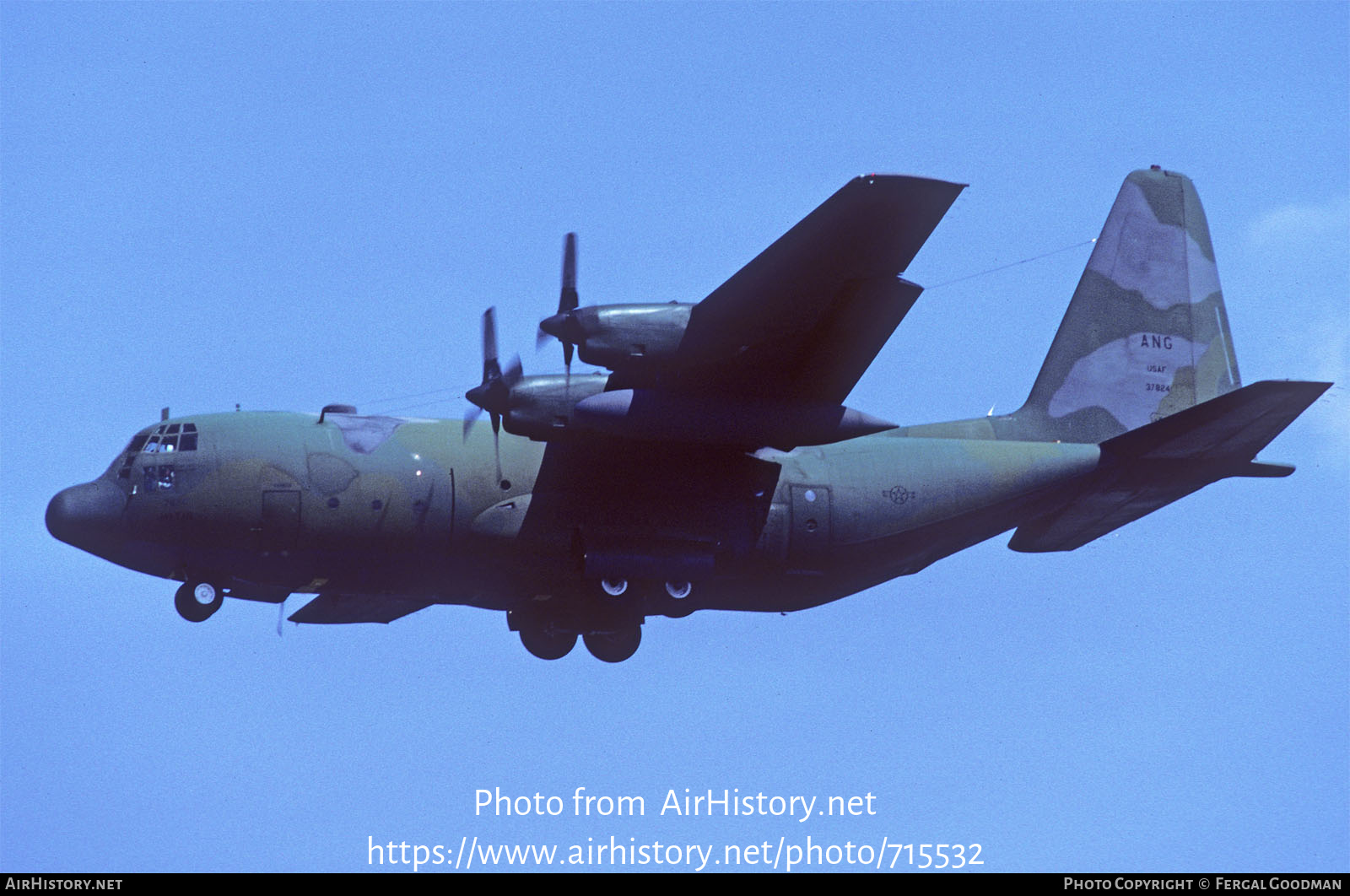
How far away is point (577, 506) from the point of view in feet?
72.7

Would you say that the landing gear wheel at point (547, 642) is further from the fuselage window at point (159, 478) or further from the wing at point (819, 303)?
the fuselage window at point (159, 478)

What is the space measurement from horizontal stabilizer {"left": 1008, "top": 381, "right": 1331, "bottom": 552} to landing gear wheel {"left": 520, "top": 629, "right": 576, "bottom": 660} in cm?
632

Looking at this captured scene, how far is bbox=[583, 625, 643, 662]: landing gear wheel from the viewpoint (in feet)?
77.8

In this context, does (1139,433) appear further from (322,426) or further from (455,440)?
(322,426)

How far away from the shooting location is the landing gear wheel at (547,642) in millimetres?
23719

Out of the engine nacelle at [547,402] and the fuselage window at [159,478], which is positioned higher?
the engine nacelle at [547,402]

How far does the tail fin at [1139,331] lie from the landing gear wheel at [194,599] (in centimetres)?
1078

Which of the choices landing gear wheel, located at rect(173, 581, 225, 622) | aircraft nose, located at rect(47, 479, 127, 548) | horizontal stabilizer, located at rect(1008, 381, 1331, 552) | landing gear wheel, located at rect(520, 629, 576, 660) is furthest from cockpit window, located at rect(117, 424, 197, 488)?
horizontal stabilizer, located at rect(1008, 381, 1331, 552)

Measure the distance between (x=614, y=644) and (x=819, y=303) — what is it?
18.6ft

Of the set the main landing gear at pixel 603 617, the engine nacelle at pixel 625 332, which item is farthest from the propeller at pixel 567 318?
the main landing gear at pixel 603 617

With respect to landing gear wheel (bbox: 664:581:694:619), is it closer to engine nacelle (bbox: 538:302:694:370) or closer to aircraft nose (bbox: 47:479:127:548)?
engine nacelle (bbox: 538:302:694:370)

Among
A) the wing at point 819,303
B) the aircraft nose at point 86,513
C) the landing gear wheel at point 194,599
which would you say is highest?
the wing at point 819,303

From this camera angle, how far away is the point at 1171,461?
77.3 feet

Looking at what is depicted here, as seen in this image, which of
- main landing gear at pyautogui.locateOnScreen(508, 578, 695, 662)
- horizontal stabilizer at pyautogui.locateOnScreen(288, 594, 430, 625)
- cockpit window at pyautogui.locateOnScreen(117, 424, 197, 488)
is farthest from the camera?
horizontal stabilizer at pyautogui.locateOnScreen(288, 594, 430, 625)
